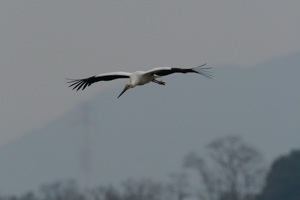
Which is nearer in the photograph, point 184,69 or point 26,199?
point 184,69

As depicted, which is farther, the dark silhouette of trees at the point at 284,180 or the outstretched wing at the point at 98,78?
the dark silhouette of trees at the point at 284,180

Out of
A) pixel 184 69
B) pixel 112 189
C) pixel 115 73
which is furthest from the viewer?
pixel 112 189

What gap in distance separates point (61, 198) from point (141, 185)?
4.64 m

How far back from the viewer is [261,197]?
75.9m

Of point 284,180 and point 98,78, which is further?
point 284,180

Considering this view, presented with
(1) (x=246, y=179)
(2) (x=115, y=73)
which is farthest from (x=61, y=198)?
(2) (x=115, y=73)

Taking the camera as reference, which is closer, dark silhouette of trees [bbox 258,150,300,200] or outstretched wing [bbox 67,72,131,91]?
outstretched wing [bbox 67,72,131,91]

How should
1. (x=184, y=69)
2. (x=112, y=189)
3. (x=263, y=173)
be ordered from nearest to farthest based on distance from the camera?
(x=184, y=69), (x=112, y=189), (x=263, y=173)

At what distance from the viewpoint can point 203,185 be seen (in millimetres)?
78000

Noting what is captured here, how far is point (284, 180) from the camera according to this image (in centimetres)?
7775

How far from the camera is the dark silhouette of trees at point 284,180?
7550 centimetres

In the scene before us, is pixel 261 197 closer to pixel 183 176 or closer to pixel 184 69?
pixel 183 176

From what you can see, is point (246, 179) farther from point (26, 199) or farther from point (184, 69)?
point (184, 69)

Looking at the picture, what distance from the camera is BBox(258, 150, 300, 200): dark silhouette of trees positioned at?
75.5 metres
